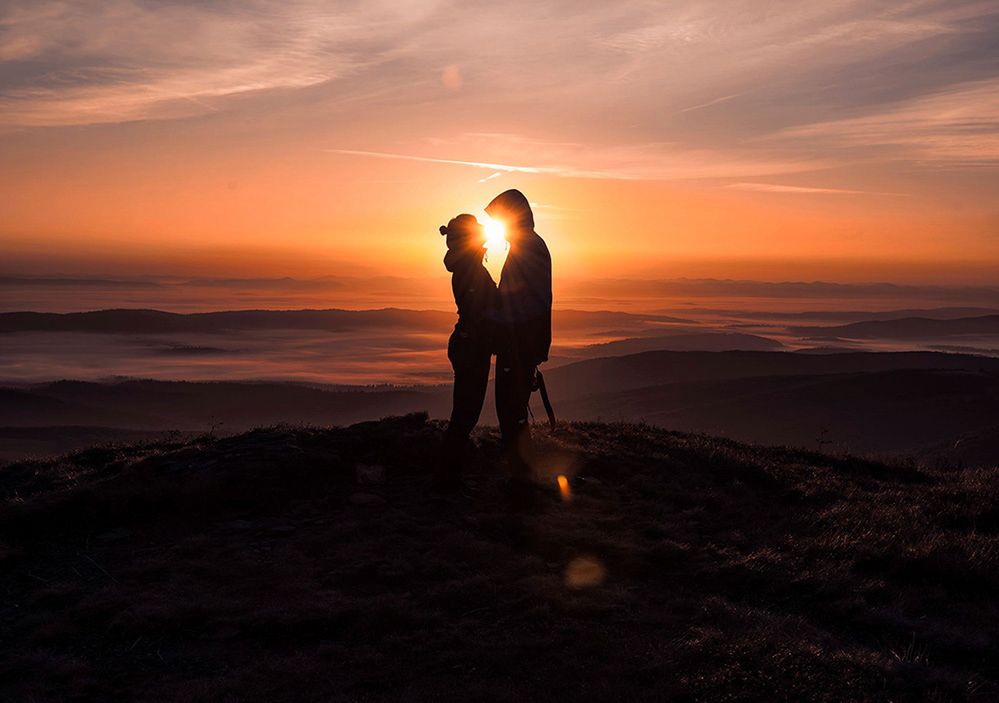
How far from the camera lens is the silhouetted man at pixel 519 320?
8.70 meters

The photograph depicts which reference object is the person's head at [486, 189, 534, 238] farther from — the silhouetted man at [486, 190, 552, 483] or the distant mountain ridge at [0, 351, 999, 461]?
the distant mountain ridge at [0, 351, 999, 461]

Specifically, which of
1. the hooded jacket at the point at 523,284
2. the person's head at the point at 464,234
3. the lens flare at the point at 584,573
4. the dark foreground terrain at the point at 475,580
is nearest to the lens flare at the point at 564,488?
the dark foreground terrain at the point at 475,580

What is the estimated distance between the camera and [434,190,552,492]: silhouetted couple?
8.85 metres

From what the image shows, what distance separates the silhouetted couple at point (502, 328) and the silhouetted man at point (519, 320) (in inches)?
0.4

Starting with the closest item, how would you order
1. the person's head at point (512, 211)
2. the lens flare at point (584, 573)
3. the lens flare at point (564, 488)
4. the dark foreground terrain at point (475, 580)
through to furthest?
the dark foreground terrain at point (475, 580) → the lens flare at point (584, 573) → the person's head at point (512, 211) → the lens flare at point (564, 488)

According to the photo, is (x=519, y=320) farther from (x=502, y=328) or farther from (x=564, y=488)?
(x=564, y=488)

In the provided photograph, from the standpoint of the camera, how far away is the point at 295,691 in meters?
5.23

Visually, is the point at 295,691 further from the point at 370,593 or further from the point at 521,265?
the point at 521,265

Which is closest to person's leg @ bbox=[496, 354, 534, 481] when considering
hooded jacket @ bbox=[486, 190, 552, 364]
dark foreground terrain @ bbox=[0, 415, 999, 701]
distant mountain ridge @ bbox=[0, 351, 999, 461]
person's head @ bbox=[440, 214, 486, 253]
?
hooded jacket @ bbox=[486, 190, 552, 364]

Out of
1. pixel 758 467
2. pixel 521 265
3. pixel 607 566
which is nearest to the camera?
pixel 607 566

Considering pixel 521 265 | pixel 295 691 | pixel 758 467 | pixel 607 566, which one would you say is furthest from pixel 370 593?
pixel 758 467

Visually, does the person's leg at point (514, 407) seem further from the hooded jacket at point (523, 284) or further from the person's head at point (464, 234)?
the person's head at point (464, 234)

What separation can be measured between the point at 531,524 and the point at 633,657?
2950 millimetres

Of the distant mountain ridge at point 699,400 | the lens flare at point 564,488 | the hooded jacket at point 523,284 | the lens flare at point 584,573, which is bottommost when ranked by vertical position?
the distant mountain ridge at point 699,400
